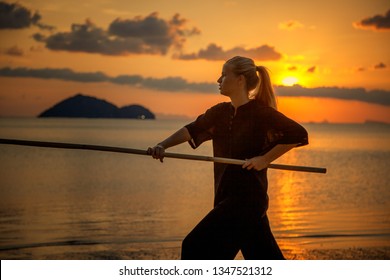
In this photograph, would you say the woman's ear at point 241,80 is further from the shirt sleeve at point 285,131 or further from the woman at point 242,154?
the shirt sleeve at point 285,131

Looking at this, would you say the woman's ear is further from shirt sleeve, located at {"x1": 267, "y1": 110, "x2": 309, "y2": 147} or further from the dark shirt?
shirt sleeve, located at {"x1": 267, "y1": 110, "x2": 309, "y2": 147}

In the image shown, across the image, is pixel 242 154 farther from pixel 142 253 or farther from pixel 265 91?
pixel 142 253

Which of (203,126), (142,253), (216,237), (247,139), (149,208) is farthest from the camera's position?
(149,208)

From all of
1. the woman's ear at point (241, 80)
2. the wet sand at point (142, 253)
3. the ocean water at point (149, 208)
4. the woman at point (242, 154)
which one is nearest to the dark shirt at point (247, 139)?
the woman at point (242, 154)

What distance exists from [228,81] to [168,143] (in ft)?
1.53

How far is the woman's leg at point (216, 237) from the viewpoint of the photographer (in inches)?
142

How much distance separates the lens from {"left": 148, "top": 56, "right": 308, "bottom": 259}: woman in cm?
365

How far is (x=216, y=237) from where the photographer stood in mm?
3635

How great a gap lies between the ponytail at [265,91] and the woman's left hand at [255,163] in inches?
12.5

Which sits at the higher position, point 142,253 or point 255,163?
point 255,163

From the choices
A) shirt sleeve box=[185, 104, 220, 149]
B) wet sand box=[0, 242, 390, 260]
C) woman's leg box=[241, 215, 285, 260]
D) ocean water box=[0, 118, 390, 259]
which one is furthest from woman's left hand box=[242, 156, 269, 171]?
ocean water box=[0, 118, 390, 259]

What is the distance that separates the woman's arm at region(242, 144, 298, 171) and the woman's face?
37 centimetres

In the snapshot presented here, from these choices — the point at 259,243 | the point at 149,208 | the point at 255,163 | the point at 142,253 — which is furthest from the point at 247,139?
the point at 149,208
